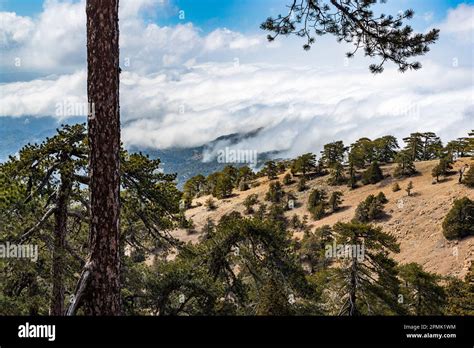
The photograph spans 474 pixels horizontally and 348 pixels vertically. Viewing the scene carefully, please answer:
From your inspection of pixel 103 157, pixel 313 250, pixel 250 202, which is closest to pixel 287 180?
pixel 250 202

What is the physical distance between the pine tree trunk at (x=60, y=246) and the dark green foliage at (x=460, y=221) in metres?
57.9

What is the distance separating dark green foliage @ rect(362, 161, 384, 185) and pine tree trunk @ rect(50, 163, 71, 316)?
8196 centimetres

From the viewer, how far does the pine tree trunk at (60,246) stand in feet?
39.0

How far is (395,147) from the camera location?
105m

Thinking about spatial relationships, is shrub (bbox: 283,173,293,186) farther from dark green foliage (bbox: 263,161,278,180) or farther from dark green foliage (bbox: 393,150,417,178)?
dark green foliage (bbox: 393,150,417,178)

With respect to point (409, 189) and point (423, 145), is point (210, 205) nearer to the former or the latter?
point (409, 189)

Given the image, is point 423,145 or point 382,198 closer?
point 382,198

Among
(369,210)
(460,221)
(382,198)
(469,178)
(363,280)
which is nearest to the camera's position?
(363,280)

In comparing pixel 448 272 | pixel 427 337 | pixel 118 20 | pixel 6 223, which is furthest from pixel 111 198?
pixel 448 272

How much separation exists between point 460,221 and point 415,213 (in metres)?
11.9

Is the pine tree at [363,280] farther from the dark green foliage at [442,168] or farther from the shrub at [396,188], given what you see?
the dark green foliage at [442,168]

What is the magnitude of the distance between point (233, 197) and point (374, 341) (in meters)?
97.4

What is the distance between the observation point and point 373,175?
8850cm

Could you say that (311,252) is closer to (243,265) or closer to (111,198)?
(243,265)
